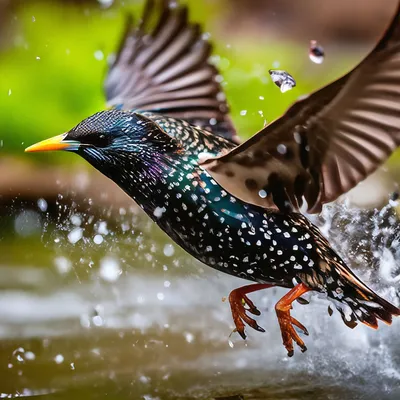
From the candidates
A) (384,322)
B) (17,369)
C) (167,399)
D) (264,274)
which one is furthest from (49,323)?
(384,322)

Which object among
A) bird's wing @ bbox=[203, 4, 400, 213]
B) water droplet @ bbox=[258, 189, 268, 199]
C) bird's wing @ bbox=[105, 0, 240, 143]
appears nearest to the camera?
bird's wing @ bbox=[203, 4, 400, 213]

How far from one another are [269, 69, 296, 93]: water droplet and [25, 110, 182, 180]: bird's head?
0.13 meters

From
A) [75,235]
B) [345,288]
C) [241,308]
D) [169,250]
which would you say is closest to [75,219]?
[75,235]

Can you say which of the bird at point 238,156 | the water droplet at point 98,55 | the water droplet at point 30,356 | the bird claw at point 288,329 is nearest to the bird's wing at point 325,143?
the bird at point 238,156

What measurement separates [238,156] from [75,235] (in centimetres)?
27

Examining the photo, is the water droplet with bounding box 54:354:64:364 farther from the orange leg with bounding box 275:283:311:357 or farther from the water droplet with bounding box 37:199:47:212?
the orange leg with bounding box 275:283:311:357

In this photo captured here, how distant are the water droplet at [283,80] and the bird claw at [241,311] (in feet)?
0.79

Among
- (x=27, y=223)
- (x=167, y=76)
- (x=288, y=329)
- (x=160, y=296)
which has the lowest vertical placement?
(x=288, y=329)

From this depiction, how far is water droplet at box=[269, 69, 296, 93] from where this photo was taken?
29.0 inches

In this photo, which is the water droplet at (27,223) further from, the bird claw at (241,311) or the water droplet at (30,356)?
the bird claw at (241,311)

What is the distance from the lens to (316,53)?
29.0 inches

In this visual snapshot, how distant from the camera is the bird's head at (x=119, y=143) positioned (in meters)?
0.73

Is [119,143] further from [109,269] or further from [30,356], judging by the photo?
[30,356]

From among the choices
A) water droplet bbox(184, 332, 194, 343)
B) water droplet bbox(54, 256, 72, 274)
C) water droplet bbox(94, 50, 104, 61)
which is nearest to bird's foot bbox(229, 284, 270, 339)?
water droplet bbox(184, 332, 194, 343)
